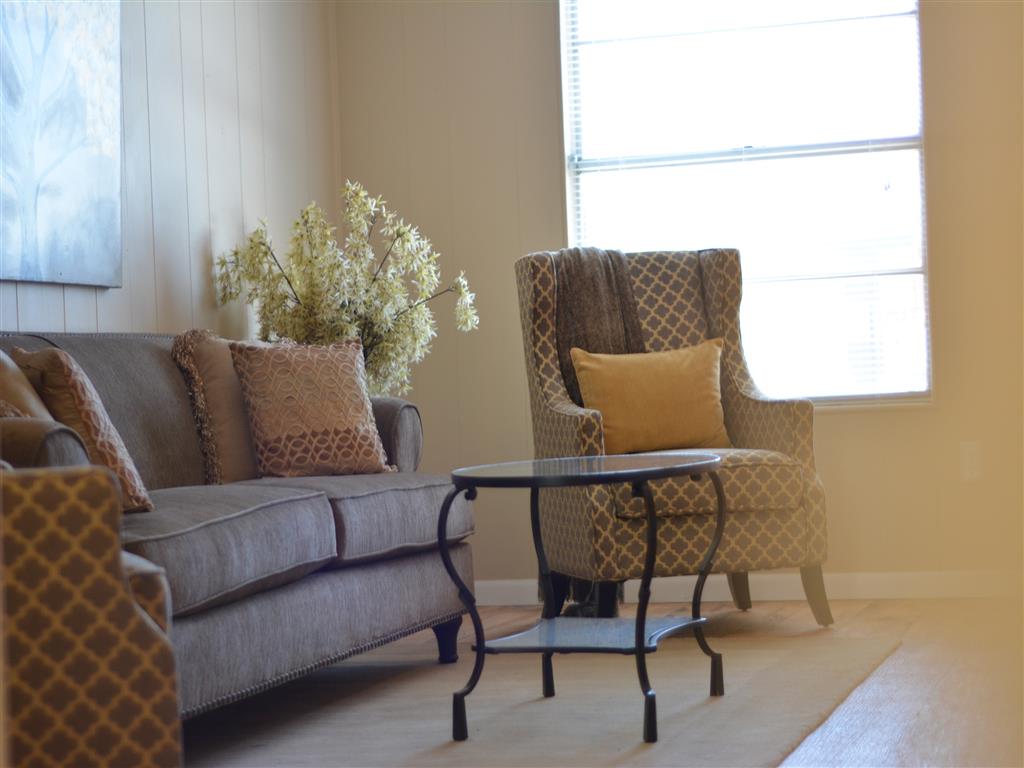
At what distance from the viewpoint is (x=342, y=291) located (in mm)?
3750

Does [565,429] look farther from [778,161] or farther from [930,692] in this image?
[778,161]

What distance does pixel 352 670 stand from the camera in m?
3.38

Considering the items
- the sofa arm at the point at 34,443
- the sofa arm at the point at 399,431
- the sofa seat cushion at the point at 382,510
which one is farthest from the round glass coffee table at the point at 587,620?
the sofa arm at the point at 34,443

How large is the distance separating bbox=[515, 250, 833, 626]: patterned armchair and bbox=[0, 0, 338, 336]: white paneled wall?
3.13ft

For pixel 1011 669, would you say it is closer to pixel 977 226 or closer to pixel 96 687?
pixel 977 226

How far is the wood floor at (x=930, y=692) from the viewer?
2.25 m

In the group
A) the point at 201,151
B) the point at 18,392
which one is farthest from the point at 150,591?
the point at 201,151

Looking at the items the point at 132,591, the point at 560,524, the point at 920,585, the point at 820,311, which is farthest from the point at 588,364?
the point at 132,591

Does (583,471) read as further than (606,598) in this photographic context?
No

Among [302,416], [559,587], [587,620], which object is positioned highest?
[302,416]

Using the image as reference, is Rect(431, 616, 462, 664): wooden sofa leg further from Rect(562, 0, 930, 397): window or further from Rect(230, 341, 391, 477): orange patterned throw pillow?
Rect(562, 0, 930, 397): window

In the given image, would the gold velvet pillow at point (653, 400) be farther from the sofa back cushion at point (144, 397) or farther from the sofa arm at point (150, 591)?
the sofa arm at point (150, 591)

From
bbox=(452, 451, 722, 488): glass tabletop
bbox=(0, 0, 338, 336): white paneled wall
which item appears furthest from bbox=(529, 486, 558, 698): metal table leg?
bbox=(0, 0, 338, 336): white paneled wall

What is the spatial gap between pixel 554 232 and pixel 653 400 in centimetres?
101
